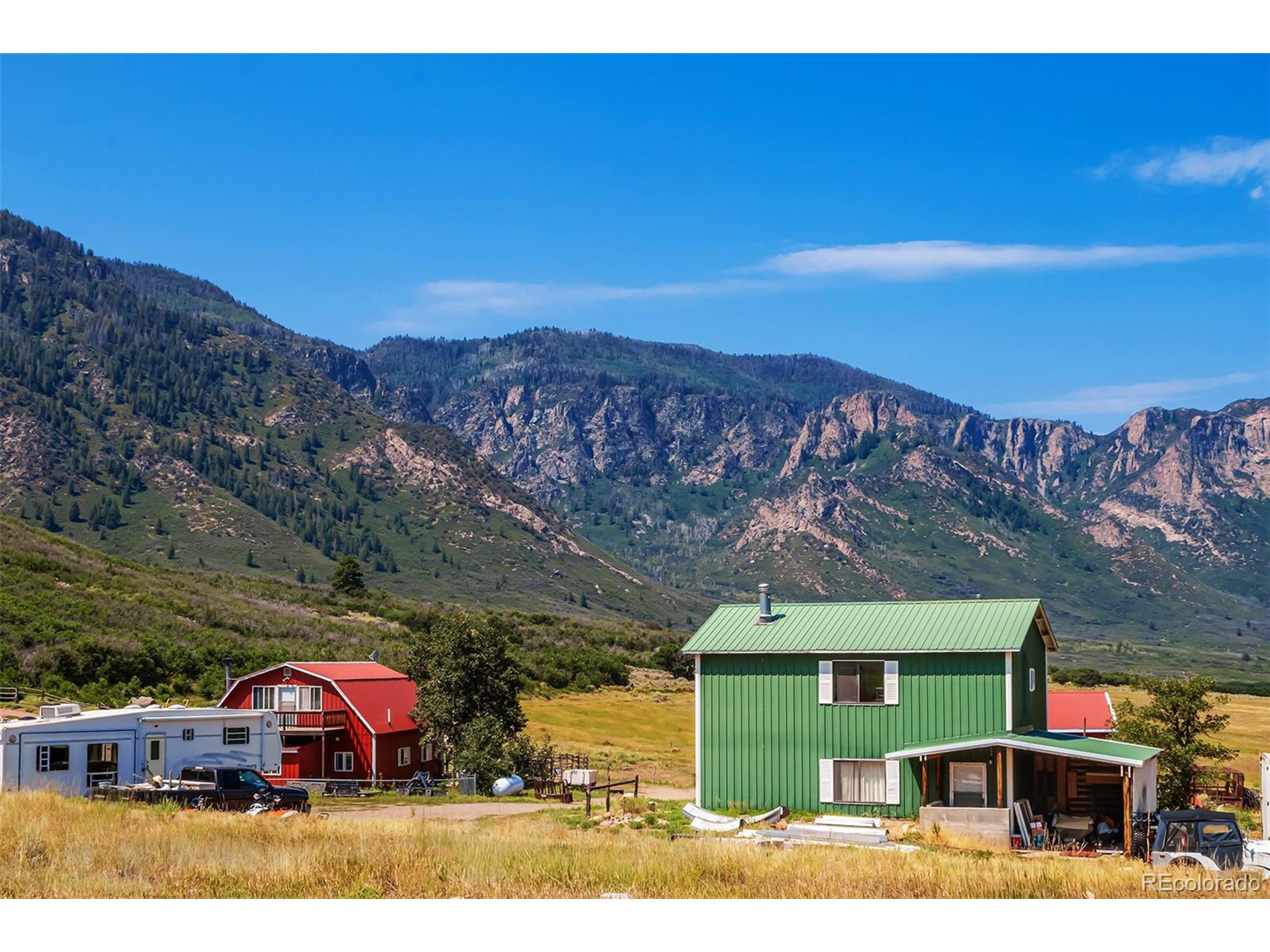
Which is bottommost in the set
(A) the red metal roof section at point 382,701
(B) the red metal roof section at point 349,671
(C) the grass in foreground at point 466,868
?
(C) the grass in foreground at point 466,868

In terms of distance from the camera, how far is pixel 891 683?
103 feet

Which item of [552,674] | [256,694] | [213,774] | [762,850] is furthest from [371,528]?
[762,850]

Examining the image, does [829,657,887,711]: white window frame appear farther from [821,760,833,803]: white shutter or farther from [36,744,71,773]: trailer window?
[36,744,71,773]: trailer window

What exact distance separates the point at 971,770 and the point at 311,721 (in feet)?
74.4

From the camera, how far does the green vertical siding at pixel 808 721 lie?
30.9 meters

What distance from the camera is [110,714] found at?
35.2 m

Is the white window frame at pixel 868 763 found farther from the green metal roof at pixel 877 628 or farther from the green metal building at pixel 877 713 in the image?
the green metal roof at pixel 877 628

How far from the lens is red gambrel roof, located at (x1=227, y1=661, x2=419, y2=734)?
4394 cm

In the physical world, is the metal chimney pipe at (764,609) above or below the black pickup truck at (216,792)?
above

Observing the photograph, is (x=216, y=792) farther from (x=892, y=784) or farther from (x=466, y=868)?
(x=892, y=784)

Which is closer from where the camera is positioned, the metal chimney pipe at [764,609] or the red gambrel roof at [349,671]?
the metal chimney pipe at [764,609]

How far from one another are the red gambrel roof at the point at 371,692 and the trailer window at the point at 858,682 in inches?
689

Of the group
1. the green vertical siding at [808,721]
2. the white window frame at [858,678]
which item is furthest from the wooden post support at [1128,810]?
the white window frame at [858,678]

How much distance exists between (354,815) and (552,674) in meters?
45.8
